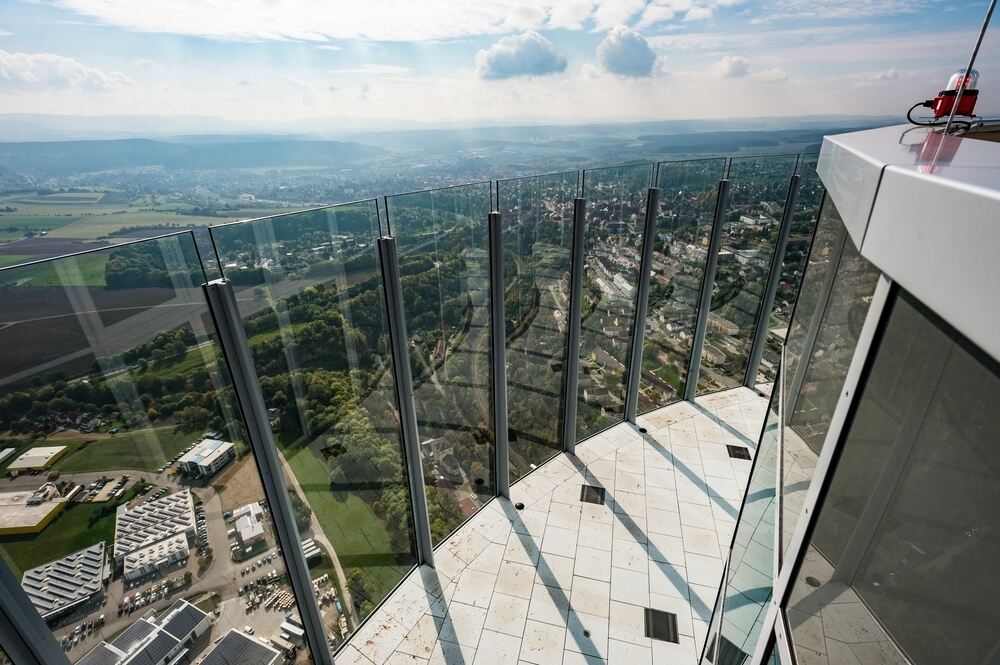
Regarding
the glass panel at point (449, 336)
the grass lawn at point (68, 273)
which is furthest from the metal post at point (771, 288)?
the grass lawn at point (68, 273)

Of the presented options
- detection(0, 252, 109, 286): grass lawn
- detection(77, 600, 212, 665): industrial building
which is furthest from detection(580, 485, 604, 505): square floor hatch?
detection(0, 252, 109, 286): grass lawn

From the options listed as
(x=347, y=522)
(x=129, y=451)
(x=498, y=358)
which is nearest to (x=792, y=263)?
(x=498, y=358)

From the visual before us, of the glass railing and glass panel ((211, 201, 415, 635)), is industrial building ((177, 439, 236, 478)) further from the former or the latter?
glass panel ((211, 201, 415, 635))

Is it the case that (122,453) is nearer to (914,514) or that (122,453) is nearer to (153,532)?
(153,532)

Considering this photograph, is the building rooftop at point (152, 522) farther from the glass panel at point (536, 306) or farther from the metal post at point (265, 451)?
the glass panel at point (536, 306)

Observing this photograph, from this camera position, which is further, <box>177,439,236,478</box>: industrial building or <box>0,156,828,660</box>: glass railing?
<box>177,439,236,478</box>: industrial building

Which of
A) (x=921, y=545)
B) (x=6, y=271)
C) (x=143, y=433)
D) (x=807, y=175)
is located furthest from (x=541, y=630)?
(x=807, y=175)
